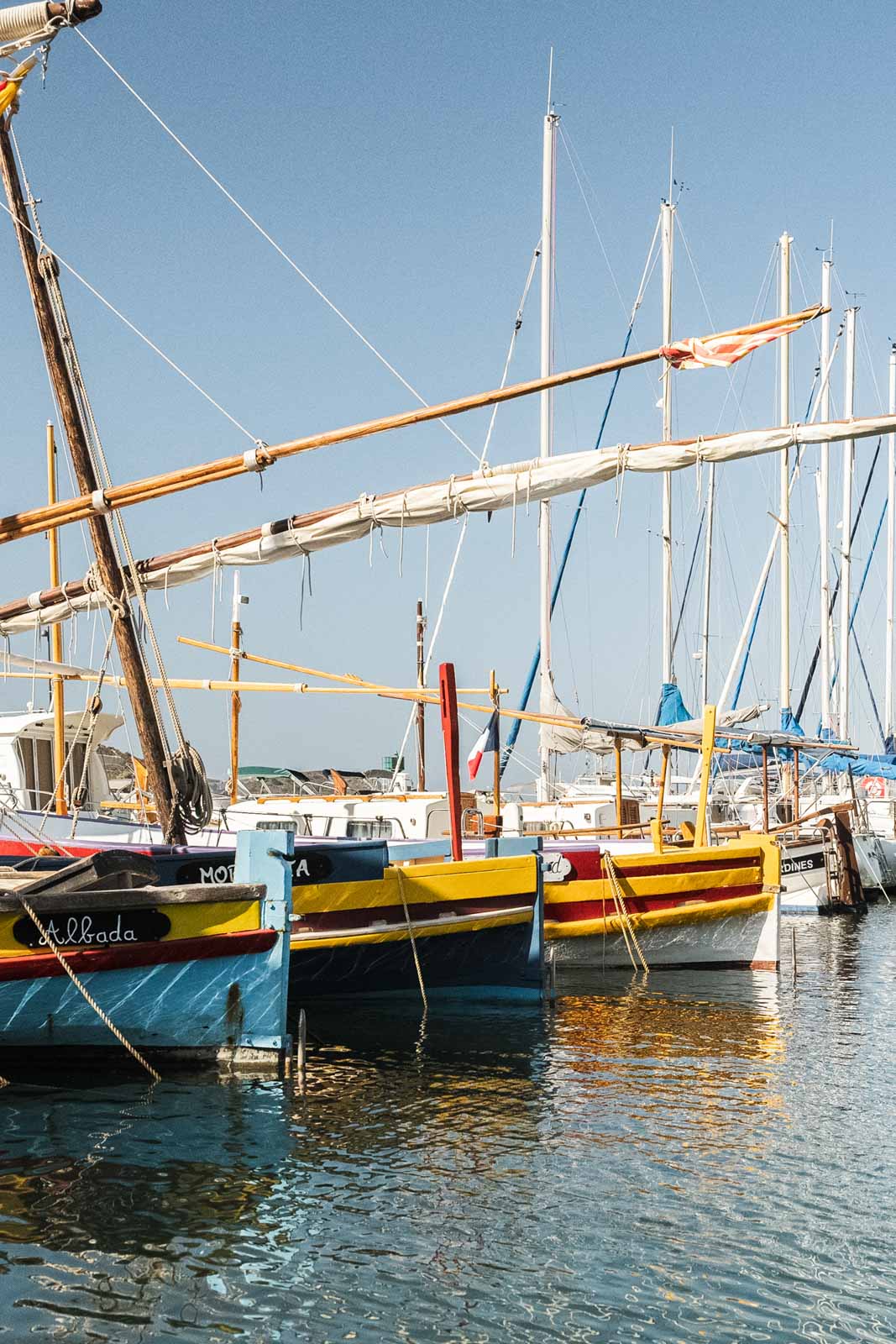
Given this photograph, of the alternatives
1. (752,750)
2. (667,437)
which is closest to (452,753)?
(752,750)

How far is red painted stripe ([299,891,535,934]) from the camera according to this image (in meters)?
14.5

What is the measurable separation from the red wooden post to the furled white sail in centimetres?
229

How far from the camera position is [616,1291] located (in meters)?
6.73

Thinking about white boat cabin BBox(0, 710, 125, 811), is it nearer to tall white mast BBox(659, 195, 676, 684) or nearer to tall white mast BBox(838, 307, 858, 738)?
tall white mast BBox(659, 195, 676, 684)

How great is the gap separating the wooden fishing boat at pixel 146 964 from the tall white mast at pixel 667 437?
1133 inches

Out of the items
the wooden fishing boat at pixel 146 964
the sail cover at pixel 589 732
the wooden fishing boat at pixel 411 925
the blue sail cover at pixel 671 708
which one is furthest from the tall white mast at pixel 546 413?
the wooden fishing boat at pixel 146 964

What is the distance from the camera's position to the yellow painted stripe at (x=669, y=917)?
63.3 feet

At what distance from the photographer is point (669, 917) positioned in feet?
65.3

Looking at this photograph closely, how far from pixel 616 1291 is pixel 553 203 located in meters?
33.2

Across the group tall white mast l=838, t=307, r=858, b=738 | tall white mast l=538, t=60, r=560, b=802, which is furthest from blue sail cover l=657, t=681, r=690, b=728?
tall white mast l=838, t=307, r=858, b=738

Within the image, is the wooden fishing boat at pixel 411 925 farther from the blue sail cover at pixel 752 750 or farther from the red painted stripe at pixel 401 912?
the blue sail cover at pixel 752 750

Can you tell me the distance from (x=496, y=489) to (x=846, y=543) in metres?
38.2

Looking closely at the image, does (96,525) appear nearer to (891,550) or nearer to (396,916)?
(396,916)

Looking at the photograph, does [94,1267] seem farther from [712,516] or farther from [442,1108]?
[712,516]
